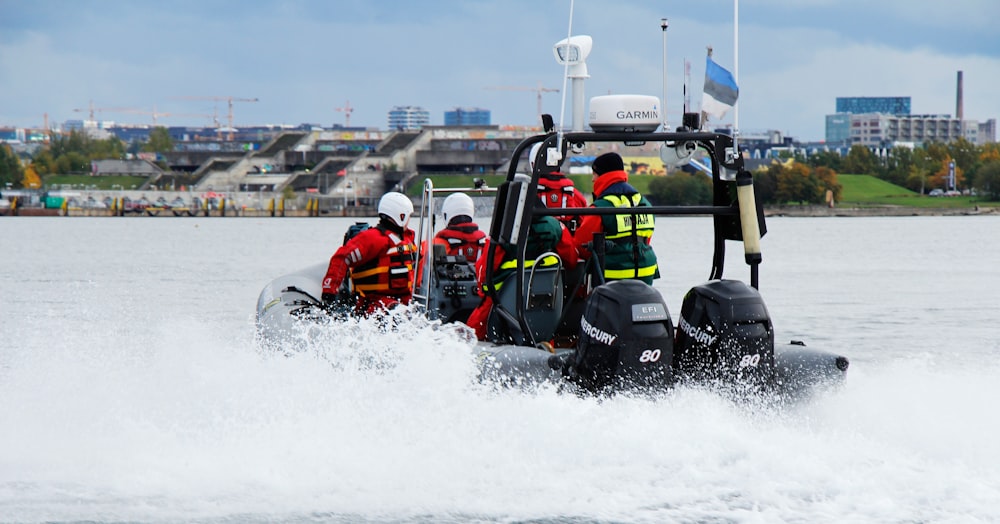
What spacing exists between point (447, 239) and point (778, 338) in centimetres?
542

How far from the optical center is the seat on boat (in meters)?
6.29

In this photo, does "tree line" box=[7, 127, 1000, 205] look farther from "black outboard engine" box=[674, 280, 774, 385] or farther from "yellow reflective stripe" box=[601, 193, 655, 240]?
"black outboard engine" box=[674, 280, 774, 385]

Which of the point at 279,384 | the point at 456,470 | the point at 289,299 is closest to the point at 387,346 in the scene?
the point at 279,384

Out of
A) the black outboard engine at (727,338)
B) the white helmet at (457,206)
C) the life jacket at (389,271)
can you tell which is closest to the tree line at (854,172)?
the white helmet at (457,206)

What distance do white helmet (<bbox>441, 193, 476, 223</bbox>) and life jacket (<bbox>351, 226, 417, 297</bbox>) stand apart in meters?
0.26

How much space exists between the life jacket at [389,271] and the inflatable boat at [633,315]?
71 cm

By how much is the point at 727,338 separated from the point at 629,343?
17.8 inches

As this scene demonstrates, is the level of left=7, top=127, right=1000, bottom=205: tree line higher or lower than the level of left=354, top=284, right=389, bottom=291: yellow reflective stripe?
higher

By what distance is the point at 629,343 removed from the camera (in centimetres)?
536

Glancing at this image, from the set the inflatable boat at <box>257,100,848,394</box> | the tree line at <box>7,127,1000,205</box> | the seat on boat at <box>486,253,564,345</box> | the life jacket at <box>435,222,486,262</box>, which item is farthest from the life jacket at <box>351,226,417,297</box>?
the tree line at <box>7,127,1000,205</box>

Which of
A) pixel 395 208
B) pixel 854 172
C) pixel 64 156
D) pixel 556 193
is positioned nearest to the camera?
pixel 556 193

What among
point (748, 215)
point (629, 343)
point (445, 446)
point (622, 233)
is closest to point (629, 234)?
point (622, 233)

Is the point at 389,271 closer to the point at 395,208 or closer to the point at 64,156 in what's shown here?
the point at 395,208

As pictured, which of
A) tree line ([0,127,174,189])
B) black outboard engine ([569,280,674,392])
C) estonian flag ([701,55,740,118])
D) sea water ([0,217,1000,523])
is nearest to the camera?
sea water ([0,217,1000,523])
